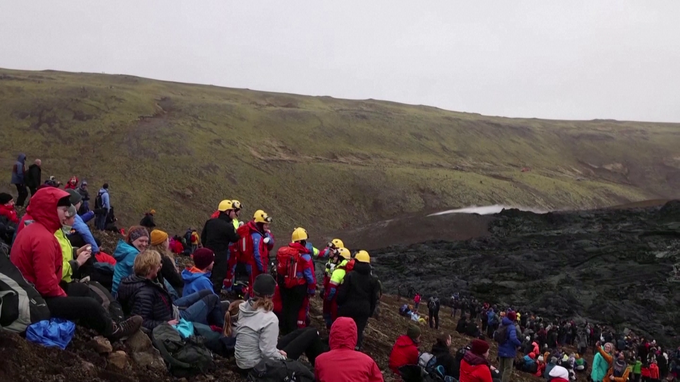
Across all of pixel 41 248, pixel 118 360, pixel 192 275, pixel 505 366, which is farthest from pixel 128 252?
pixel 505 366

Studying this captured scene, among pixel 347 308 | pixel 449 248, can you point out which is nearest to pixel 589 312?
pixel 449 248

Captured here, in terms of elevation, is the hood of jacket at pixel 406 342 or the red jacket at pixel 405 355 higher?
the hood of jacket at pixel 406 342

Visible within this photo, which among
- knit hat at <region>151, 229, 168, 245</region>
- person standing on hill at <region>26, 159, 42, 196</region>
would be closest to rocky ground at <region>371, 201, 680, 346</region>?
person standing on hill at <region>26, 159, 42, 196</region>

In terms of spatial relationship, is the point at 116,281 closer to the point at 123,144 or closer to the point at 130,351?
the point at 130,351

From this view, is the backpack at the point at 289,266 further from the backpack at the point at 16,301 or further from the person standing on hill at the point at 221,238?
the backpack at the point at 16,301

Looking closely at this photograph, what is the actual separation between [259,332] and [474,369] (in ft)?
9.80

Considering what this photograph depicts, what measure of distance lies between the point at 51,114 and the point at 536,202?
204ft

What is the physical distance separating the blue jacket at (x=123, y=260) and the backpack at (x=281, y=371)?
116 inches

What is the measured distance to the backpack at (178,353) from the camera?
7586mm

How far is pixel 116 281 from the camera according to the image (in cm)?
909

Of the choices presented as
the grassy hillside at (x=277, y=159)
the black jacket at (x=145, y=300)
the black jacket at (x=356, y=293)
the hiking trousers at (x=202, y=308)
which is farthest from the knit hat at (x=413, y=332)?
the grassy hillside at (x=277, y=159)

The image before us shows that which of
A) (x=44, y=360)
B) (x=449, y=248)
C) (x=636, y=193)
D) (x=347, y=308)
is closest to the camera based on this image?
(x=44, y=360)

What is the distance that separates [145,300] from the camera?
790 cm

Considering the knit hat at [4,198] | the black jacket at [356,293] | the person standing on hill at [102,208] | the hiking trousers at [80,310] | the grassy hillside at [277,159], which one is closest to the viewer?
the hiking trousers at [80,310]
